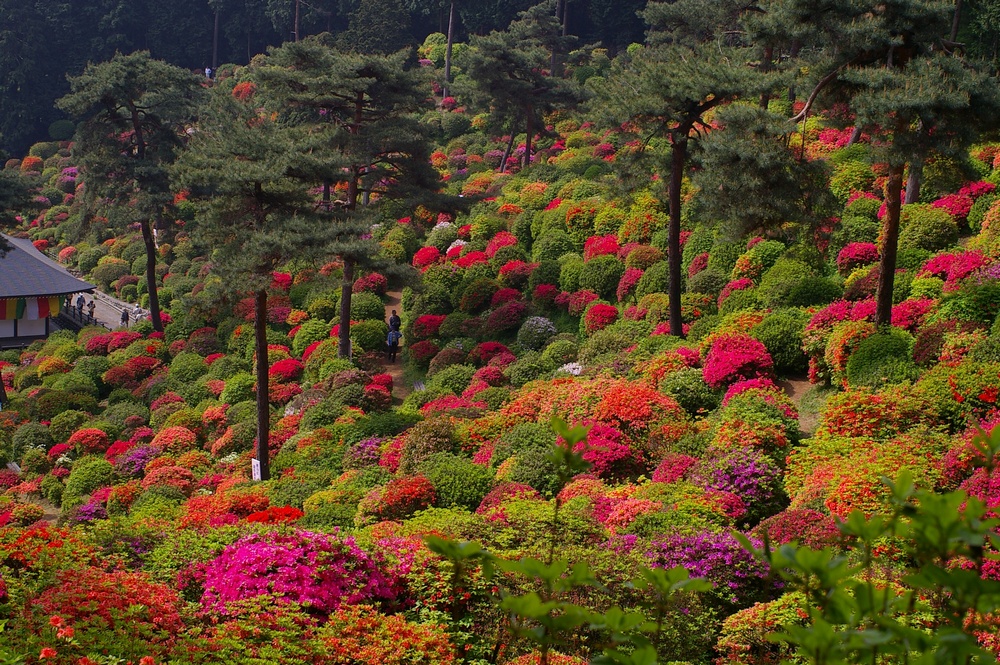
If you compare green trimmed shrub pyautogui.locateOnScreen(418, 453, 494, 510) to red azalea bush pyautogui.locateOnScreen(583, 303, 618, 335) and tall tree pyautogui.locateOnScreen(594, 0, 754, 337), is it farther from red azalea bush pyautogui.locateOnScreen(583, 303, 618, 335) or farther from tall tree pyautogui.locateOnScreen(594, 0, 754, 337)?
red azalea bush pyautogui.locateOnScreen(583, 303, 618, 335)

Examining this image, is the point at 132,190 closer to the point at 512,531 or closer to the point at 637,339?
the point at 637,339

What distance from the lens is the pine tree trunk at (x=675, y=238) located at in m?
19.6

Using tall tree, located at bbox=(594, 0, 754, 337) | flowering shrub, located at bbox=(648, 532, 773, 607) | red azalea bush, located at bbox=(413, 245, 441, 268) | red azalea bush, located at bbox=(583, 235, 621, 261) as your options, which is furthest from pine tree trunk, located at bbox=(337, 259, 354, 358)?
flowering shrub, located at bbox=(648, 532, 773, 607)

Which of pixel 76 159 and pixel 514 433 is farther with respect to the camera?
pixel 76 159

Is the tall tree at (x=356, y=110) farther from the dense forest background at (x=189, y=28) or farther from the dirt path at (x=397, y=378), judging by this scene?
the dense forest background at (x=189, y=28)

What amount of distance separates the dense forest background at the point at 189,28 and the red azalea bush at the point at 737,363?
45.7 metres

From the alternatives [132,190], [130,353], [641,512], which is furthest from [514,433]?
[132,190]

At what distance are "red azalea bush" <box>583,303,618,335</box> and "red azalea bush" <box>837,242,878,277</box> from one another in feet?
19.1

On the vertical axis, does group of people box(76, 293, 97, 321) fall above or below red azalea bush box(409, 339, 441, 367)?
below

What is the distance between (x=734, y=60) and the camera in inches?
754

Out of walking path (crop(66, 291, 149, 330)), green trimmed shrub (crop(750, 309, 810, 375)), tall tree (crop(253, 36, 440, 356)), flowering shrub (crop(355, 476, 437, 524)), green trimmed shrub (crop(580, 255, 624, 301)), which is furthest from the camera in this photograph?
walking path (crop(66, 291, 149, 330))

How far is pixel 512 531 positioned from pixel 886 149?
877 centimetres

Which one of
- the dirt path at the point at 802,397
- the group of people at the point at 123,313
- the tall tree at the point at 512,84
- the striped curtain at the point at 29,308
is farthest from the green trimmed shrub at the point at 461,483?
the striped curtain at the point at 29,308

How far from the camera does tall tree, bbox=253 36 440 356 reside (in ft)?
85.3
